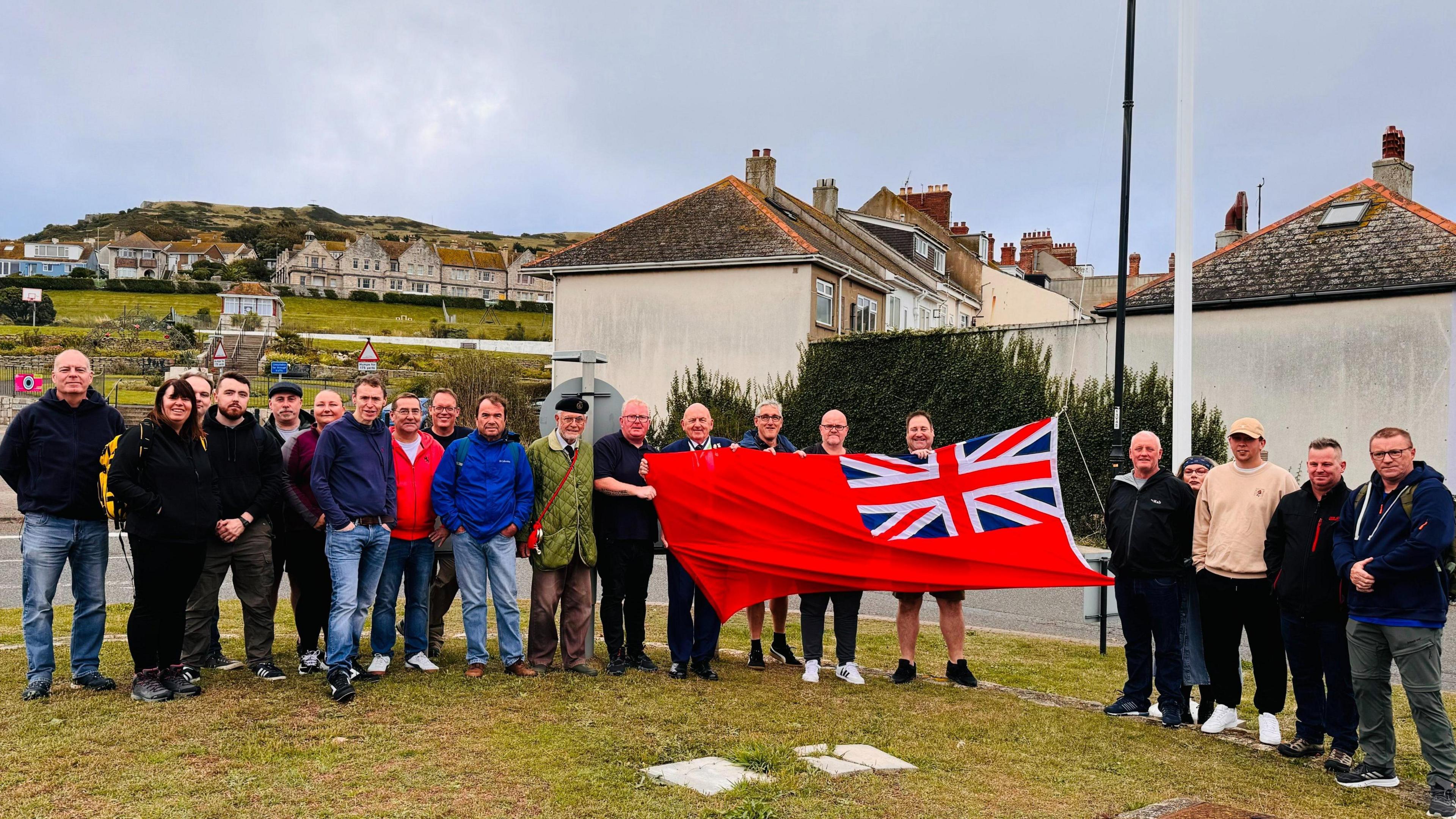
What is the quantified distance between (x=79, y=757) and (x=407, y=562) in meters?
2.73

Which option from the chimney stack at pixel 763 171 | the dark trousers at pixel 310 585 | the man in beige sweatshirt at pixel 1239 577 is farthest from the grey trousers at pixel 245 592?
the chimney stack at pixel 763 171

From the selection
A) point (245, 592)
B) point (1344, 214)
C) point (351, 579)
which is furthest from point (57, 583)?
point (1344, 214)

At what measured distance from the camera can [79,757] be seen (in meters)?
5.68

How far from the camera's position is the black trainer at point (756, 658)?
8906 mm

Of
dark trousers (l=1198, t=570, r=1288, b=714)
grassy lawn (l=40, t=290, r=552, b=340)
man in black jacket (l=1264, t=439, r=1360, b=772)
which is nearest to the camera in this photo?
man in black jacket (l=1264, t=439, r=1360, b=772)

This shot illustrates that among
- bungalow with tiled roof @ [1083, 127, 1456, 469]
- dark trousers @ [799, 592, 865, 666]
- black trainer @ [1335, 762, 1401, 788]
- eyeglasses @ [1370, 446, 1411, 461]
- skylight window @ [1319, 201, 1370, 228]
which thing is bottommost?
black trainer @ [1335, 762, 1401, 788]

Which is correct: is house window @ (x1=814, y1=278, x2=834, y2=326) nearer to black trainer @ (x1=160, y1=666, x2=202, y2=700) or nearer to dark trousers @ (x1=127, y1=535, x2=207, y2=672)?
dark trousers @ (x1=127, y1=535, x2=207, y2=672)

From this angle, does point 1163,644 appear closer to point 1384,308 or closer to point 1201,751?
point 1201,751

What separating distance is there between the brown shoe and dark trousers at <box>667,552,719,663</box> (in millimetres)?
1076

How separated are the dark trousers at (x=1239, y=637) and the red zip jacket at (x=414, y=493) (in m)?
5.54

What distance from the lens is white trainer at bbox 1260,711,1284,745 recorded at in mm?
7094

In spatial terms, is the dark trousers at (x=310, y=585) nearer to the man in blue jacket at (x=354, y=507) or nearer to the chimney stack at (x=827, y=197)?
the man in blue jacket at (x=354, y=507)

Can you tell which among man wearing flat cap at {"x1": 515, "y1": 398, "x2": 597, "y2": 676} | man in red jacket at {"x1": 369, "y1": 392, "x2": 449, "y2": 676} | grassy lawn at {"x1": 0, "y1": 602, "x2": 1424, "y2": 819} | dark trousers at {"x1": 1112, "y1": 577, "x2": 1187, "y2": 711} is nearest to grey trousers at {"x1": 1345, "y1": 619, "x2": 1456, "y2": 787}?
grassy lawn at {"x1": 0, "y1": 602, "x2": 1424, "y2": 819}

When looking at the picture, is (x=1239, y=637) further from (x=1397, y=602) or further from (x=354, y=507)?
(x=354, y=507)
